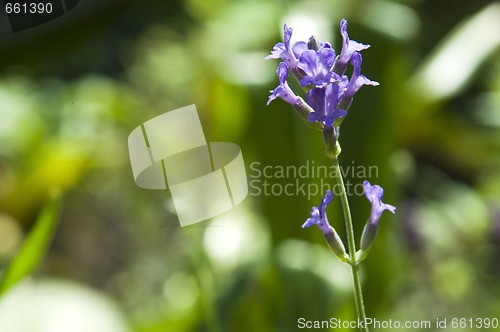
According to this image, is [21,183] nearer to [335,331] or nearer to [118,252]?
[118,252]

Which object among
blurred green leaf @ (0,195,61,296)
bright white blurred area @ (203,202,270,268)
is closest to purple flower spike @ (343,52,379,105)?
blurred green leaf @ (0,195,61,296)

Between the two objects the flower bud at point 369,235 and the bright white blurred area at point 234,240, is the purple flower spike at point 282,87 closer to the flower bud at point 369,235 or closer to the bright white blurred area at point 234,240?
the flower bud at point 369,235

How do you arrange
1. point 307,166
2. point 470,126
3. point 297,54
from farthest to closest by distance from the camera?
point 470,126
point 307,166
point 297,54

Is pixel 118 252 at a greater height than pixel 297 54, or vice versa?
pixel 297 54

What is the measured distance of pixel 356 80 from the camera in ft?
1.44

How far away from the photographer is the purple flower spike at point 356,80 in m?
0.42

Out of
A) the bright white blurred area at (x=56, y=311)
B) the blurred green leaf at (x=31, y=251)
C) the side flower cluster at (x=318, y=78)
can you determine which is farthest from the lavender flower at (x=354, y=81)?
the bright white blurred area at (x=56, y=311)

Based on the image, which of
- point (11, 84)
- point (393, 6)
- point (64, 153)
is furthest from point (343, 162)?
point (11, 84)

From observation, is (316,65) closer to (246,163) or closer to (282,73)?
(282,73)

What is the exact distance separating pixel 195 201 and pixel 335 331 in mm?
288

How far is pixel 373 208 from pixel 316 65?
112 millimetres

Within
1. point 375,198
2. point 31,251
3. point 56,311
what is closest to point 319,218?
point 375,198

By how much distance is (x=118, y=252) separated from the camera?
4.80 ft

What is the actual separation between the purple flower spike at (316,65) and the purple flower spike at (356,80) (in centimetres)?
2
